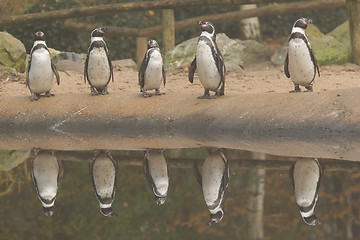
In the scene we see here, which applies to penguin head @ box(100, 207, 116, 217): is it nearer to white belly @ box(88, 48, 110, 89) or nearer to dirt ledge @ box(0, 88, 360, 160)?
dirt ledge @ box(0, 88, 360, 160)

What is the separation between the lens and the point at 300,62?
7.56 metres

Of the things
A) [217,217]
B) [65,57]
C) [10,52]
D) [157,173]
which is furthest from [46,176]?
[65,57]

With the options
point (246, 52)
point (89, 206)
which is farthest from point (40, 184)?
point (246, 52)

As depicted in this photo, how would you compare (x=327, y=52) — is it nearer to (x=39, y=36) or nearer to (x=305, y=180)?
(x=39, y=36)

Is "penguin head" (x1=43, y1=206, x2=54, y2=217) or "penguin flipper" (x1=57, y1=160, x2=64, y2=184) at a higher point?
"penguin flipper" (x1=57, y1=160, x2=64, y2=184)

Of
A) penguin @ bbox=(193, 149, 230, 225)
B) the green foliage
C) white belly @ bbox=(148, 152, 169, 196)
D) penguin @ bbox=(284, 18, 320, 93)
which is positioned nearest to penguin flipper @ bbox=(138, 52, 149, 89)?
penguin @ bbox=(284, 18, 320, 93)

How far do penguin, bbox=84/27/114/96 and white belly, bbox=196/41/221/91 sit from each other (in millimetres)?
1212

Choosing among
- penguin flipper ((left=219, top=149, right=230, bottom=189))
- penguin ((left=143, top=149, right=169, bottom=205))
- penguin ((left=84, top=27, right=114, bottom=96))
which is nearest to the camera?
penguin ((left=143, top=149, right=169, bottom=205))

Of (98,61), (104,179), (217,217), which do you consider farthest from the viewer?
(98,61)

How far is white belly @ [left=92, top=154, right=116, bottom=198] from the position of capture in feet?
16.3

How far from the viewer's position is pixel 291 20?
16359 mm

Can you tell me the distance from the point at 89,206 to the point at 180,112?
3.44 m

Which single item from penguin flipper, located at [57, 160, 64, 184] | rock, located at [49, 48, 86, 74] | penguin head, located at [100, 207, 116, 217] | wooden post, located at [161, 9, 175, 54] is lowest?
penguin head, located at [100, 207, 116, 217]

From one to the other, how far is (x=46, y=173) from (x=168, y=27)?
6.72m
